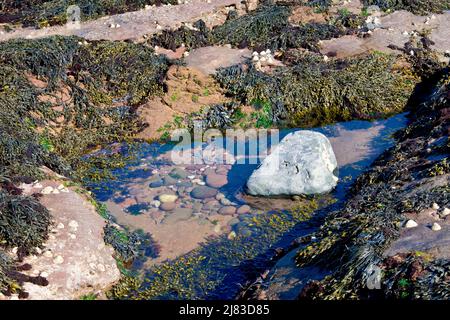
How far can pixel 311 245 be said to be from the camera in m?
6.63

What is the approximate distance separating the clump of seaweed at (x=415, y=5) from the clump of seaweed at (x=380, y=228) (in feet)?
15.6

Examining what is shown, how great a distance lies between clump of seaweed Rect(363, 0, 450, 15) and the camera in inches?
514

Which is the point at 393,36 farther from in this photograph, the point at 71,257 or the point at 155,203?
the point at 71,257

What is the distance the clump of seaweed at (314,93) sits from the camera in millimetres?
10672

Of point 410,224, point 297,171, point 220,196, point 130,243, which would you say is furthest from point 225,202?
point 410,224

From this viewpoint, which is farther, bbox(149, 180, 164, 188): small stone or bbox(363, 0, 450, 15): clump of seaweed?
bbox(363, 0, 450, 15): clump of seaweed

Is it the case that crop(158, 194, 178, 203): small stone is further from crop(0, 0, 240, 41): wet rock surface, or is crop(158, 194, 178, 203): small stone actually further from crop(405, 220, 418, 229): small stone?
crop(0, 0, 240, 41): wet rock surface

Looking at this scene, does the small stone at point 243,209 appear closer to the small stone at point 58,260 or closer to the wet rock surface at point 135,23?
the small stone at point 58,260

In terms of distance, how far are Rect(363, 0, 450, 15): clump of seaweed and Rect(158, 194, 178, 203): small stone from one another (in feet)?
23.8

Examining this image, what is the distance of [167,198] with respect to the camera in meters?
8.68

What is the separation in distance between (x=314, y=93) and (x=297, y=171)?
2.67 meters

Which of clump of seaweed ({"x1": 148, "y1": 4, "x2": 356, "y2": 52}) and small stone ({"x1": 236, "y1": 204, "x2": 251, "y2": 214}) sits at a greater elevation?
clump of seaweed ({"x1": 148, "y1": 4, "x2": 356, "y2": 52})

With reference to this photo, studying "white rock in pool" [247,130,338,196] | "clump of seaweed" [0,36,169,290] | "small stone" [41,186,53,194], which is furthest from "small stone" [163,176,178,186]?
"small stone" [41,186,53,194]
